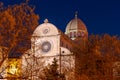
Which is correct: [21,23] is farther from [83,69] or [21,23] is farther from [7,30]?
[83,69]

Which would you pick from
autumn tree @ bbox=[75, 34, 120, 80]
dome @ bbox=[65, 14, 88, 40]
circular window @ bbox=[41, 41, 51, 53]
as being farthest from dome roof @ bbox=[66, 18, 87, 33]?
autumn tree @ bbox=[75, 34, 120, 80]

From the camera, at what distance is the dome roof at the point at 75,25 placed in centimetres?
7856

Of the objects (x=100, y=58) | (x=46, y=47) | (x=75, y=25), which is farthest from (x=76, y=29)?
(x=100, y=58)

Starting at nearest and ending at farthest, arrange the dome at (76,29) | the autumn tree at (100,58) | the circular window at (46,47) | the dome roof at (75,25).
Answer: the autumn tree at (100,58) < the circular window at (46,47) < the dome at (76,29) < the dome roof at (75,25)

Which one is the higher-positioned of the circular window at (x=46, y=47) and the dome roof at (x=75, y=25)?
the dome roof at (x=75, y=25)

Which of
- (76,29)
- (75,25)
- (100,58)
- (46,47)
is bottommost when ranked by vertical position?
(100,58)

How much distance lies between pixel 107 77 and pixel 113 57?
9.61ft

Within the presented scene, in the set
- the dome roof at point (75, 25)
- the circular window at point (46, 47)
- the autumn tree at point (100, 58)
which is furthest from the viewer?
the dome roof at point (75, 25)

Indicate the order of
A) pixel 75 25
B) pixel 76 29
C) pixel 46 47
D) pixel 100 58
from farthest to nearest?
pixel 75 25
pixel 76 29
pixel 46 47
pixel 100 58

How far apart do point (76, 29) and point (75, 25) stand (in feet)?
3.53

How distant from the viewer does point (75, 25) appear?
78.8m

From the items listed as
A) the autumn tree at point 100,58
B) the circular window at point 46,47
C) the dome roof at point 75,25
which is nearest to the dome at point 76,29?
the dome roof at point 75,25

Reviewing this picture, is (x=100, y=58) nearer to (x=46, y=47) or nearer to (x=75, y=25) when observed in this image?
(x=46, y=47)

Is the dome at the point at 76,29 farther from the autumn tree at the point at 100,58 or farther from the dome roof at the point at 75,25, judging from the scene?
the autumn tree at the point at 100,58
